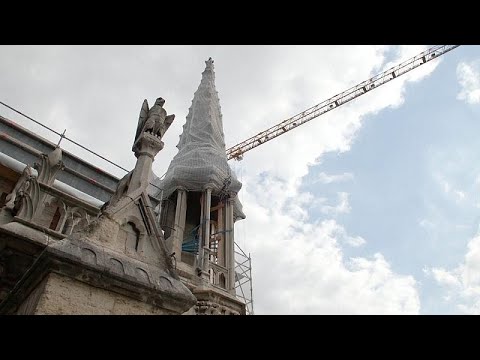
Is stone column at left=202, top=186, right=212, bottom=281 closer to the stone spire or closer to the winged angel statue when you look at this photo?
the stone spire

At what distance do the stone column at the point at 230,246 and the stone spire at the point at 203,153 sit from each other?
0.69 m

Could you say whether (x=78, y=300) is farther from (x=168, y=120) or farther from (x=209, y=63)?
(x=209, y=63)

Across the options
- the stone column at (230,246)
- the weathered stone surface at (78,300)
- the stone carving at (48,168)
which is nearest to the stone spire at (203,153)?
the stone column at (230,246)

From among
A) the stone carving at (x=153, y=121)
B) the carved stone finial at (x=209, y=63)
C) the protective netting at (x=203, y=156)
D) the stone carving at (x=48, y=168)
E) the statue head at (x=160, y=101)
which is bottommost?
the stone carving at (x=153, y=121)

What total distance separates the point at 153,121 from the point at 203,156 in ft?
49.3

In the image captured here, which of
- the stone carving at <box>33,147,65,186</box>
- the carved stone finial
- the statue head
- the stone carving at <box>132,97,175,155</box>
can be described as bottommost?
the stone carving at <box>132,97,175,155</box>

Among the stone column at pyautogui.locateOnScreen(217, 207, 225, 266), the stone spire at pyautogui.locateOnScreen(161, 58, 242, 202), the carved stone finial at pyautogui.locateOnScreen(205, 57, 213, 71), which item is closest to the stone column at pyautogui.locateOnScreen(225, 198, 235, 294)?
the stone column at pyautogui.locateOnScreen(217, 207, 225, 266)

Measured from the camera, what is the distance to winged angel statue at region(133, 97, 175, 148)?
14.7 ft

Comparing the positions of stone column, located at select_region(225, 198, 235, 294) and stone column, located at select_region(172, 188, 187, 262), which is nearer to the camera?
stone column, located at select_region(225, 198, 235, 294)

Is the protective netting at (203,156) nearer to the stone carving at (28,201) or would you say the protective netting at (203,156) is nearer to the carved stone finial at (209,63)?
the carved stone finial at (209,63)

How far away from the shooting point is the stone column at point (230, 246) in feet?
51.1
